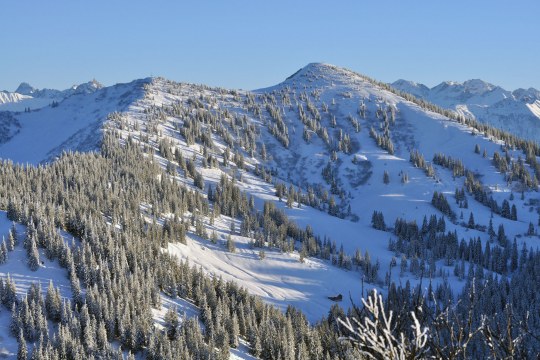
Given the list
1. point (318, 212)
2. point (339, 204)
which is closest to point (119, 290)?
point (318, 212)

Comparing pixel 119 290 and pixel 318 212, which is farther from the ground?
pixel 119 290

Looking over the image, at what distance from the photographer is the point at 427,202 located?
154 metres

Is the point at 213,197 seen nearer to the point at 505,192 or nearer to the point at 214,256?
the point at 214,256

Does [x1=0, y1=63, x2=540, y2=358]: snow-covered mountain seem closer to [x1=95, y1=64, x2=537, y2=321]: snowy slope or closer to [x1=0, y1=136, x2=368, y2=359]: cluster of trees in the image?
[x1=95, y1=64, x2=537, y2=321]: snowy slope

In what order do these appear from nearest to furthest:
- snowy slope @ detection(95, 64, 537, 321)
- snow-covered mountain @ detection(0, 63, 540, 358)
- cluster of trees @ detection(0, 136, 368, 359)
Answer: cluster of trees @ detection(0, 136, 368, 359) < snow-covered mountain @ detection(0, 63, 540, 358) < snowy slope @ detection(95, 64, 537, 321)

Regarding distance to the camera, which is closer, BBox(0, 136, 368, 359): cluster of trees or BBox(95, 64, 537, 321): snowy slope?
BBox(0, 136, 368, 359): cluster of trees

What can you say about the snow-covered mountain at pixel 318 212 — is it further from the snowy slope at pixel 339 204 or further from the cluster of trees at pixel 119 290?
the cluster of trees at pixel 119 290

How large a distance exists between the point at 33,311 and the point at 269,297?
46947 millimetres

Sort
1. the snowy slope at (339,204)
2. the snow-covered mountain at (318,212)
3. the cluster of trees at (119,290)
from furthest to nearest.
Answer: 1. the snowy slope at (339,204)
2. the snow-covered mountain at (318,212)
3. the cluster of trees at (119,290)

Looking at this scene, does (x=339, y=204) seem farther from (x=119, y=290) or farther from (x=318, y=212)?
(x=119, y=290)

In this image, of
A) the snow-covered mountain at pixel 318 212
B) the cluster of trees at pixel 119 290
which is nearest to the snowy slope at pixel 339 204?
the snow-covered mountain at pixel 318 212

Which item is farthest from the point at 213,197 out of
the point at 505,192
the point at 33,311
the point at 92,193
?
the point at 505,192

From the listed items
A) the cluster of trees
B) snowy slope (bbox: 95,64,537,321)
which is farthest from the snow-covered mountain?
the cluster of trees

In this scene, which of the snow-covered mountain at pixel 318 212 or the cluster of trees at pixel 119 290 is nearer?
the cluster of trees at pixel 119 290
